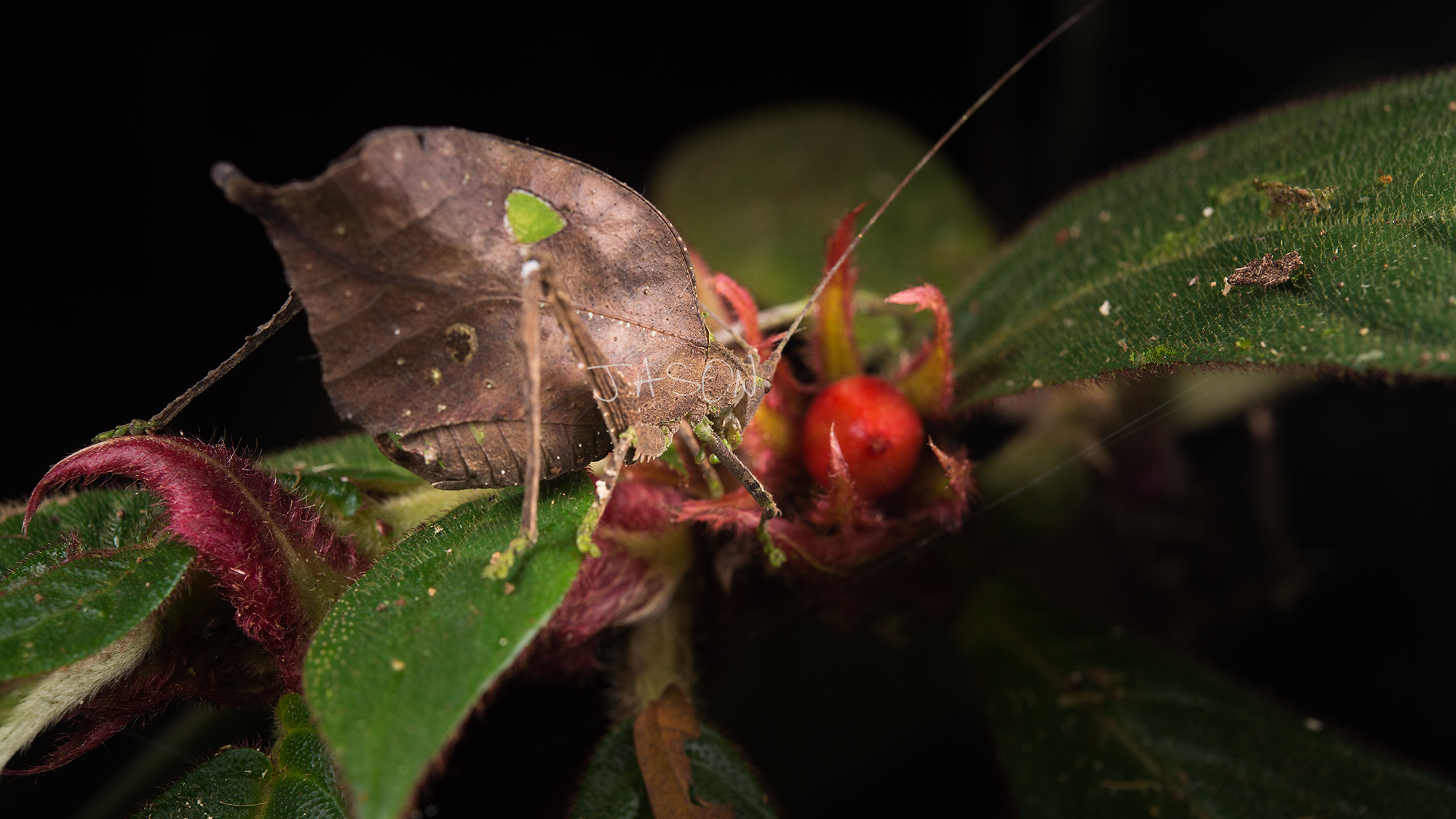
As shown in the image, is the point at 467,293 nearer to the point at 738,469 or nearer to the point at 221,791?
the point at 738,469

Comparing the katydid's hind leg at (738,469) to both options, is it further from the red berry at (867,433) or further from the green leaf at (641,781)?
the green leaf at (641,781)

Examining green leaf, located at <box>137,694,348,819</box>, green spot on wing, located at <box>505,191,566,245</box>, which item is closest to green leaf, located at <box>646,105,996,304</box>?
green spot on wing, located at <box>505,191,566,245</box>

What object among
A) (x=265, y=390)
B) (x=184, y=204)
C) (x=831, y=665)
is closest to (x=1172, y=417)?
(x=831, y=665)

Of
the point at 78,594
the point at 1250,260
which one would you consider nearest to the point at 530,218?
the point at 78,594

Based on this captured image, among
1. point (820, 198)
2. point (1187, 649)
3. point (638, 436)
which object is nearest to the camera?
point (638, 436)

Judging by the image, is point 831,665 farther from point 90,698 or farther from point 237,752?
point 90,698

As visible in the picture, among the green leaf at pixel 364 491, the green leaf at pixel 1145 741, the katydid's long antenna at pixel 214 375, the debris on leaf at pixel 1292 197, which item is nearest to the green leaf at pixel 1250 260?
the debris on leaf at pixel 1292 197
